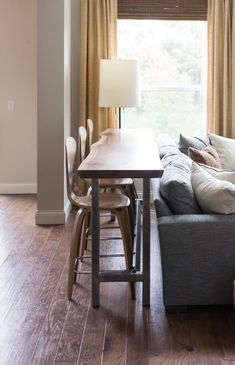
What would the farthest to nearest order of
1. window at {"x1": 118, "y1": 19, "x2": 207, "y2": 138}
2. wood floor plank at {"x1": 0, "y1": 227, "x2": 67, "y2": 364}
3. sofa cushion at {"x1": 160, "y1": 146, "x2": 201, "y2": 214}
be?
window at {"x1": 118, "y1": 19, "x2": 207, "y2": 138} < sofa cushion at {"x1": 160, "y1": 146, "x2": 201, "y2": 214} < wood floor plank at {"x1": 0, "y1": 227, "x2": 67, "y2": 364}

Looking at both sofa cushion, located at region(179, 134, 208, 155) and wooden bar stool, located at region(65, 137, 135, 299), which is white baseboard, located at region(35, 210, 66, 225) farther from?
wooden bar stool, located at region(65, 137, 135, 299)

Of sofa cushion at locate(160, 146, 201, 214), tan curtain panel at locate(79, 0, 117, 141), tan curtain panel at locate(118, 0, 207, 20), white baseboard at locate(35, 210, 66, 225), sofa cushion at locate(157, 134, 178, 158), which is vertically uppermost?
tan curtain panel at locate(118, 0, 207, 20)

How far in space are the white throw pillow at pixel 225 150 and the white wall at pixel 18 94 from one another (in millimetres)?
2473

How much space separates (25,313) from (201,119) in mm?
3776

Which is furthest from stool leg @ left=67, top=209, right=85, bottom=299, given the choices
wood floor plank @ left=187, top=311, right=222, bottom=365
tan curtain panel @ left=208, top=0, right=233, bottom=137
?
tan curtain panel @ left=208, top=0, right=233, bottom=137

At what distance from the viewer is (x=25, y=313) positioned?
2.81m

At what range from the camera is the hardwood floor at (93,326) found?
235 centimetres

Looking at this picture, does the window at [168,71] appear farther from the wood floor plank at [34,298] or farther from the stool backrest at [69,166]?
the stool backrest at [69,166]

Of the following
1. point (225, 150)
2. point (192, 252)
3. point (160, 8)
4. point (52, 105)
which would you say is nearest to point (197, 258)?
point (192, 252)

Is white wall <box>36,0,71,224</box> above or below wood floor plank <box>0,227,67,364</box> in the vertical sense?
above

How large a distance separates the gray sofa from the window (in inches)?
125

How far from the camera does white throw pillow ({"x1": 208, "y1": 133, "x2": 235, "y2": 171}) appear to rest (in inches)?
189

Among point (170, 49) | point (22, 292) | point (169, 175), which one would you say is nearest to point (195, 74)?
point (170, 49)

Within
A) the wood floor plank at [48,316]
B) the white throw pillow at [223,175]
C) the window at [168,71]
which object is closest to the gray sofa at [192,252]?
the white throw pillow at [223,175]
